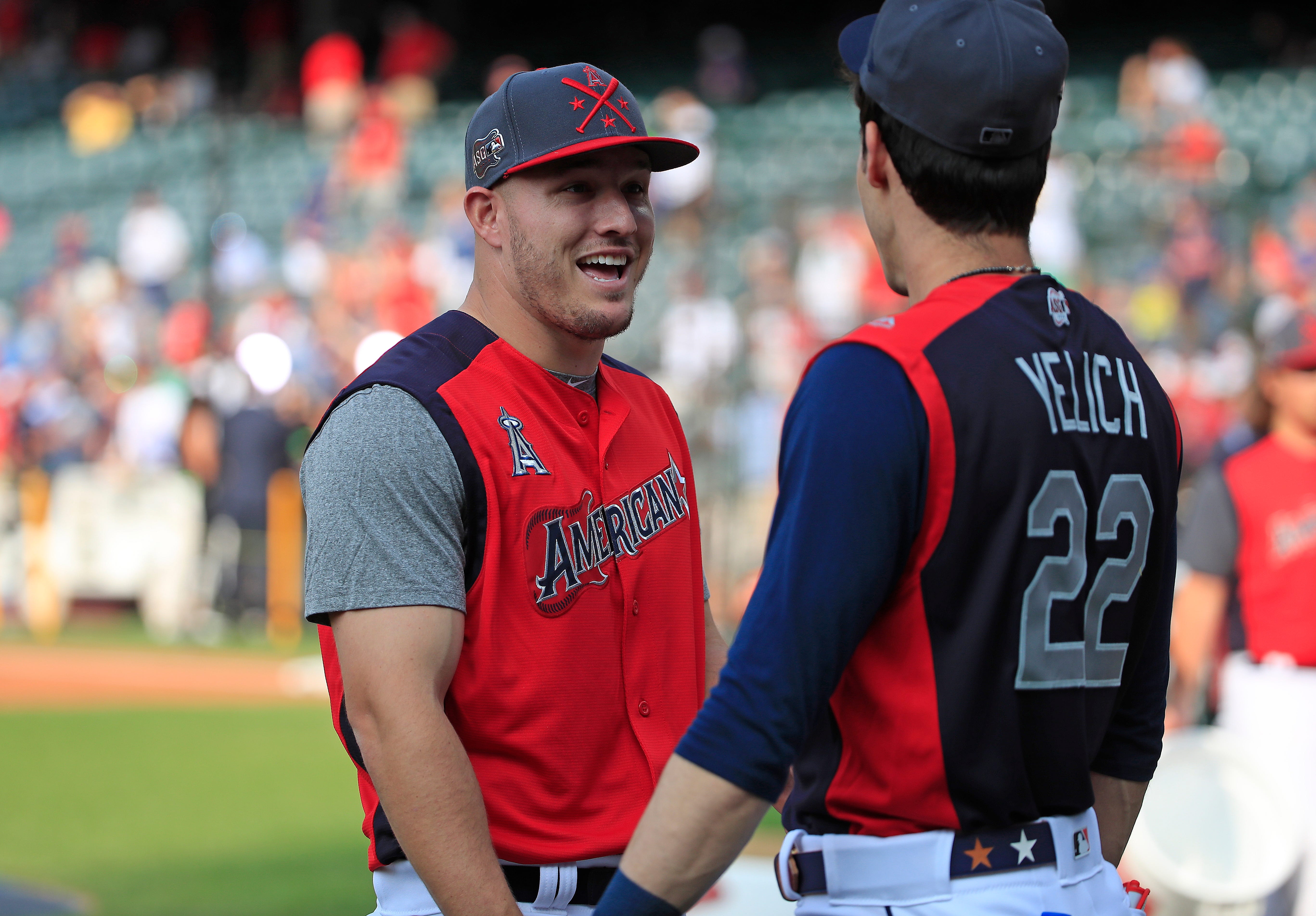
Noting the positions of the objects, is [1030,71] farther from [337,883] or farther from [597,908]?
[337,883]

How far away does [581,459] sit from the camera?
7.39 ft

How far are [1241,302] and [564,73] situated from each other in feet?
28.1

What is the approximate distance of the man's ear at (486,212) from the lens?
226 centimetres

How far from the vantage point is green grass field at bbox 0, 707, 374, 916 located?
17.4 feet

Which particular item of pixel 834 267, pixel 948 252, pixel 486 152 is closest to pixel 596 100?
pixel 486 152

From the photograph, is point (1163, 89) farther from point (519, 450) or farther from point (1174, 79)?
point (519, 450)

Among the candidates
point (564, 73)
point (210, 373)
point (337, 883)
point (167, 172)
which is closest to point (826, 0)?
point (167, 172)

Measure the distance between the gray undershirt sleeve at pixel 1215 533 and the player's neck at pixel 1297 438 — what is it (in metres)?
0.22

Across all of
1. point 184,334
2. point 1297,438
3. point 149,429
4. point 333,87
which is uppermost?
point 333,87

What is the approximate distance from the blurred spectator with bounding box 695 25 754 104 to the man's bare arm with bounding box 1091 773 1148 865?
56.5ft

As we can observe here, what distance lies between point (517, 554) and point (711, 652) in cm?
57

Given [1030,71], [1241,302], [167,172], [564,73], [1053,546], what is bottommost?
[1053,546]

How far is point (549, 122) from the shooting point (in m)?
2.17

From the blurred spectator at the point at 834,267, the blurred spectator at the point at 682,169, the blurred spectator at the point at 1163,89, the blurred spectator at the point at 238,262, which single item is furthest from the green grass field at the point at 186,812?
the blurred spectator at the point at 1163,89
